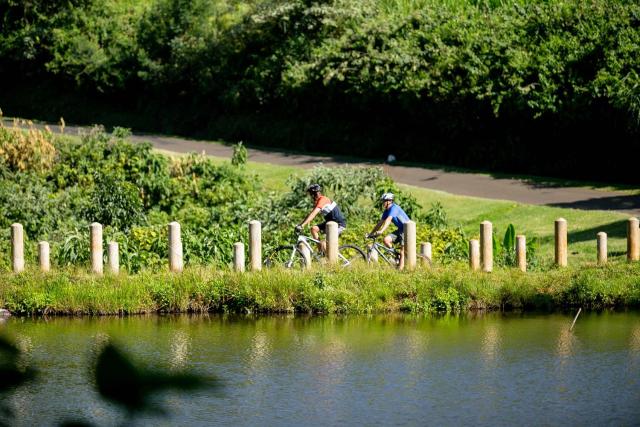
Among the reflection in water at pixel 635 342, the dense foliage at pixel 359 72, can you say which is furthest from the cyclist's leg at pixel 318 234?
the dense foliage at pixel 359 72

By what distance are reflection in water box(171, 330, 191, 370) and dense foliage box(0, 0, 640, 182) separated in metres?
14.8

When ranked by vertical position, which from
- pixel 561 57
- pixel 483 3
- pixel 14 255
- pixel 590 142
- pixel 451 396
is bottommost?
pixel 451 396

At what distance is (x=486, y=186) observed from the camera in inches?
1133

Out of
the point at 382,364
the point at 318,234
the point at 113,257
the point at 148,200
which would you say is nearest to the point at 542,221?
the point at 318,234

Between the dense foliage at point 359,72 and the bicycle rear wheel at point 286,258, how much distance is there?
11265mm

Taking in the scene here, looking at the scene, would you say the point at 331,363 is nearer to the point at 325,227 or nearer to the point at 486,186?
the point at 325,227

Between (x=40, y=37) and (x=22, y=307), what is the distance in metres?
29.0

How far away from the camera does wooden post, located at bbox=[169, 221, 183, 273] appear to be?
61.6 ft

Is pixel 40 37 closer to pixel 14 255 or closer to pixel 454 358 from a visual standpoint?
pixel 14 255

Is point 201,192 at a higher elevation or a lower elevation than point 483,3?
lower

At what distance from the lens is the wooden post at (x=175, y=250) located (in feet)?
61.6

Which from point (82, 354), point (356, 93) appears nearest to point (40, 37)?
point (356, 93)

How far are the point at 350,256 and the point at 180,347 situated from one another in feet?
16.8

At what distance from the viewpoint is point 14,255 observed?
62.8ft
